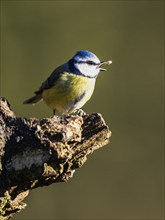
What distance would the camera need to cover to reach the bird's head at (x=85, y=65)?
136 inches

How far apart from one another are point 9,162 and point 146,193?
9.13 ft

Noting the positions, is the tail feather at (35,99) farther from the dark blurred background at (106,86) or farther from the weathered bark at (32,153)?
the weathered bark at (32,153)

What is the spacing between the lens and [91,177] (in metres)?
4.59

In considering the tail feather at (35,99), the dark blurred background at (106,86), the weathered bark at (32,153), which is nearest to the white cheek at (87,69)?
the tail feather at (35,99)

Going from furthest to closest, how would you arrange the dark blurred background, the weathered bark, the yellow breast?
the dark blurred background < the yellow breast < the weathered bark

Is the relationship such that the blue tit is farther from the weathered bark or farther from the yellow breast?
the weathered bark

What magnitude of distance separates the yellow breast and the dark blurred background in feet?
3.89

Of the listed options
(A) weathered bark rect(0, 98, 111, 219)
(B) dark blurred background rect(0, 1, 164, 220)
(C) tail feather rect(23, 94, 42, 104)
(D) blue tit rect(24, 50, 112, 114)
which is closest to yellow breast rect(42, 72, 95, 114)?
(D) blue tit rect(24, 50, 112, 114)

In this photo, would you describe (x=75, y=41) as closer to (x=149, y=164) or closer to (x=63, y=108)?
(x=149, y=164)

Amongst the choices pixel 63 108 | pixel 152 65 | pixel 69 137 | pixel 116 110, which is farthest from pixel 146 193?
pixel 69 137

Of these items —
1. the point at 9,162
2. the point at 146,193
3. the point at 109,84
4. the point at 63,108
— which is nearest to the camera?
the point at 9,162

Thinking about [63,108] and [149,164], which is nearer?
[63,108]

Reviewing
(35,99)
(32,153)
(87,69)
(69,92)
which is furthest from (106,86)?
(32,153)

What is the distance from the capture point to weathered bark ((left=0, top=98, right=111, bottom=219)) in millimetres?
1849
